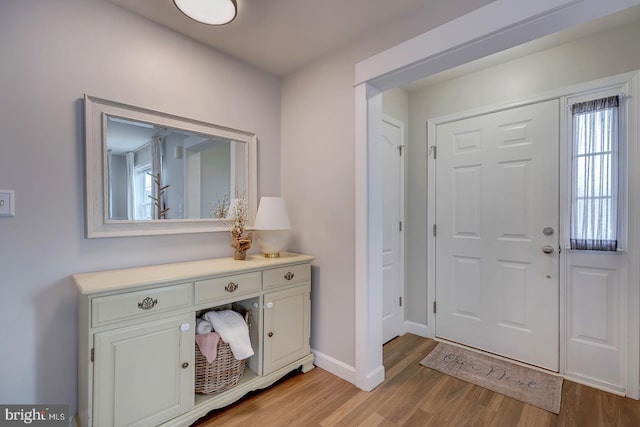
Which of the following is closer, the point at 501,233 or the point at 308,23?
the point at 308,23

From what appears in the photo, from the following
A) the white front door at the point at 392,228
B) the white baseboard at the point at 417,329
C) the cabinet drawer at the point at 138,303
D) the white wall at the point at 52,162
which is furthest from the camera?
the white baseboard at the point at 417,329

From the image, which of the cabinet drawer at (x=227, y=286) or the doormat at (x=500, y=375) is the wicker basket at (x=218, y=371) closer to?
the cabinet drawer at (x=227, y=286)

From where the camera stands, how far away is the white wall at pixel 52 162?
1.42 metres

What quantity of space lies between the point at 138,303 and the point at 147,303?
0.04 metres

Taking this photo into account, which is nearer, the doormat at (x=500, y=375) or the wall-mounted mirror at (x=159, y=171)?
the wall-mounted mirror at (x=159, y=171)

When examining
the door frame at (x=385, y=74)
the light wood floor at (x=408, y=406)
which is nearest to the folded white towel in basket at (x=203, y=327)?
the light wood floor at (x=408, y=406)

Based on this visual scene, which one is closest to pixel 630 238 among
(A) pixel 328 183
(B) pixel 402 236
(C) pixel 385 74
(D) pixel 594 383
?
(D) pixel 594 383

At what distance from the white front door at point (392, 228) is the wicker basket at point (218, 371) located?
147 cm

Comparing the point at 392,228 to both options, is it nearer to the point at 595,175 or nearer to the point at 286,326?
the point at 286,326

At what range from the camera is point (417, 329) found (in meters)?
2.89

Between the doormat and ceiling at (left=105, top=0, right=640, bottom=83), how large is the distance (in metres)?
2.36

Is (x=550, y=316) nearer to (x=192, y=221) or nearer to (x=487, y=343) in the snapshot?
(x=487, y=343)

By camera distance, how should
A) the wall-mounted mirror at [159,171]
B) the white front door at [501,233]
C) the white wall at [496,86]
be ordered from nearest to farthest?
the wall-mounted mirror at [159,171] < the white wall at [496,86] < the white front door at [501,233]

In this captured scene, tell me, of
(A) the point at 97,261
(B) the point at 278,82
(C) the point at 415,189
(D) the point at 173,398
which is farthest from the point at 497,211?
(A) the point at 97,261
